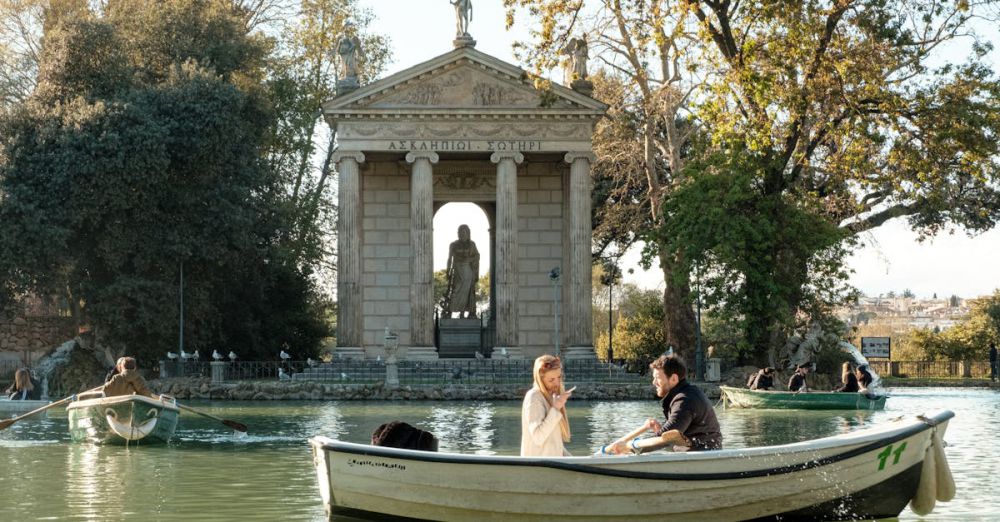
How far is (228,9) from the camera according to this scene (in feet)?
193

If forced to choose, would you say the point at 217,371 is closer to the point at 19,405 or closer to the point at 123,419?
the point at 19,405

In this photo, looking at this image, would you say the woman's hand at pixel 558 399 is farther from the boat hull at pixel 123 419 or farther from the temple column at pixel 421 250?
the temple column at pixel 421 250

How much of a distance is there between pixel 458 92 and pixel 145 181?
1191 centimetres

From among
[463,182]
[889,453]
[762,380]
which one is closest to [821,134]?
[762,380]

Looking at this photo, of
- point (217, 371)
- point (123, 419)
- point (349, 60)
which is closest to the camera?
point (123, 419)

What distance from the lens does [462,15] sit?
53.1 m

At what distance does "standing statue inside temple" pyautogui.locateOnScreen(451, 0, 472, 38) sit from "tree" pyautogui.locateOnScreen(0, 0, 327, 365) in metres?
8.68

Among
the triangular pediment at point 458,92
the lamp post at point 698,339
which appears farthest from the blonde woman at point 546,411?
the triangular pediment at point 458,92

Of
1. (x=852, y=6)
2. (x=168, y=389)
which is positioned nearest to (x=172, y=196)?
(x=168, y=389)

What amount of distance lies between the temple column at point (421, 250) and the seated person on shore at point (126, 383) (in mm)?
26377

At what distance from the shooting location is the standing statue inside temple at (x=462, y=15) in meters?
53.1

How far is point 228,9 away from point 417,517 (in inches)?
1873

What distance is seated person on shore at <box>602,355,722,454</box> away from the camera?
14.0m

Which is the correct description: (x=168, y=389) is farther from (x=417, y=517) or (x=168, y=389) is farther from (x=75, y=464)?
(x=417, y=517)
